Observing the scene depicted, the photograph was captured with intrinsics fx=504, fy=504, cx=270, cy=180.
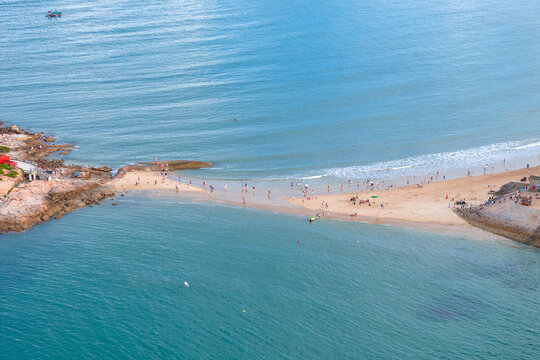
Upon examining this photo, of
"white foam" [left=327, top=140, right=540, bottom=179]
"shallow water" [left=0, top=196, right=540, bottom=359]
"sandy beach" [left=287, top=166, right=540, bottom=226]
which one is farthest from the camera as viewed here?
"white foam" [left=327, top=140, right=540, bottom=179]

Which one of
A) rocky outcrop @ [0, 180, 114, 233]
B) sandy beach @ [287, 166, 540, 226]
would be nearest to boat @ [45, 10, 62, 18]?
rocky outcrop @ [0, 180, 114, 233]

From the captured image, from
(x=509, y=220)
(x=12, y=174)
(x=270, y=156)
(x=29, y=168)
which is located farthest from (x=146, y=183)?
(x=509, y=220)

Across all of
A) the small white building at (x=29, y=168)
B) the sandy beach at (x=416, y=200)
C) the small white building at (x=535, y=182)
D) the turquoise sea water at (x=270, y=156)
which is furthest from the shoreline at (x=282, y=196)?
the small white building at (x=535, y=182)

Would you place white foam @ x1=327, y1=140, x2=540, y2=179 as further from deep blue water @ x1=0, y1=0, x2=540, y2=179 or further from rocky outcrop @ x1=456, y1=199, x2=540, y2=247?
rocky outcrop @ x1=456, y1=199, x2=540, y2=247

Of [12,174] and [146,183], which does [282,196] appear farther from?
[12,174]

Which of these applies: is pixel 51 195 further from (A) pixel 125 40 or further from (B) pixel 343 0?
(B) pixel 343 0
